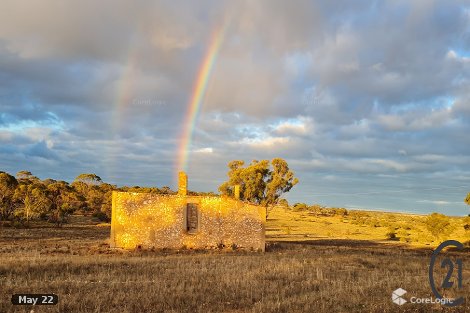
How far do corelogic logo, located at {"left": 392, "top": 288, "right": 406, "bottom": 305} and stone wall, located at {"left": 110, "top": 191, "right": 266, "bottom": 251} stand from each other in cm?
1702

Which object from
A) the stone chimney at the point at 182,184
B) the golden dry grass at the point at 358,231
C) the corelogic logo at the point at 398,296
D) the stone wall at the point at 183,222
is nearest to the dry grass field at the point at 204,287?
the corelogic logo at the point at 398,296

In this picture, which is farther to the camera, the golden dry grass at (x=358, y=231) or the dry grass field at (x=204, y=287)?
the golden dry grass at (x=358, y=231)

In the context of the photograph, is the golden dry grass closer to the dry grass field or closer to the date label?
the dry grass field

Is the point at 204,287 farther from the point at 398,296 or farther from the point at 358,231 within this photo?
the point at 358,231

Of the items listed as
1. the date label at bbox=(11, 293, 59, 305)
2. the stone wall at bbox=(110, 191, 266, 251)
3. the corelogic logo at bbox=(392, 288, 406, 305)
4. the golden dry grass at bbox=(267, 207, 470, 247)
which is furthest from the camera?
the golden dry grass at bbox=(267, 207, 470, 247)

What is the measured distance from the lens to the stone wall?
87.6ft

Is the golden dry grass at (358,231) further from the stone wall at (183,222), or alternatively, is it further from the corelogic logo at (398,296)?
the corelogic logo at (398,296)

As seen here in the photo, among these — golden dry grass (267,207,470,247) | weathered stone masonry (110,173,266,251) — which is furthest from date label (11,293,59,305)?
golden dry grass (267,207,470,247)

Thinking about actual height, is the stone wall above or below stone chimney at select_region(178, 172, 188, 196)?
below

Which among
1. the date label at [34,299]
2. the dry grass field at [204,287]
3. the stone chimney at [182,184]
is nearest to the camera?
the date label at [34,299]

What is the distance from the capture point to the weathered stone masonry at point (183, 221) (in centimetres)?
2672

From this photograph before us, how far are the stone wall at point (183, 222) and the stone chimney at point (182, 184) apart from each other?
436mm

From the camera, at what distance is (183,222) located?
27547 millimetres

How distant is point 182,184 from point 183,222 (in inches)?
108
